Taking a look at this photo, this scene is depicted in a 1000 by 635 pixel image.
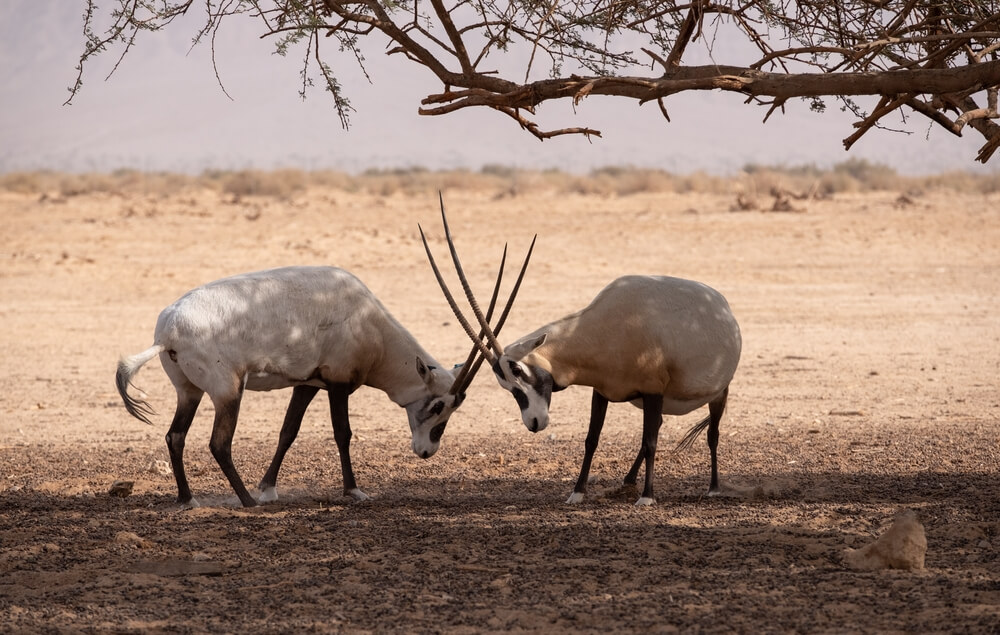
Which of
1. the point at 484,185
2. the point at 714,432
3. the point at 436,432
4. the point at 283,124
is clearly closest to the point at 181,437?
the point at 436,432

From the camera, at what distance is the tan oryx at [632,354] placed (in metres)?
7.00

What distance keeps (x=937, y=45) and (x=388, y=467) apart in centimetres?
474

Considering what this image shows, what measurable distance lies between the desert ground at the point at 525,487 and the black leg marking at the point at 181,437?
0.22 metres

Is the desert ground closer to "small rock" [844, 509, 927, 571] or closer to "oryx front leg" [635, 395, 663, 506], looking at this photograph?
"small rock" [844, 509, 927, 571]

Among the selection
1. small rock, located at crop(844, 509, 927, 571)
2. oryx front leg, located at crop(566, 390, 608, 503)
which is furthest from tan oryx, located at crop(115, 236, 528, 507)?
small rock, located at crop(844, 509, 927, 571)

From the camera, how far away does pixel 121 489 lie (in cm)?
755

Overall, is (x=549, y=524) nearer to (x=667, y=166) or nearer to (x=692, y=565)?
(x=692, y=565)

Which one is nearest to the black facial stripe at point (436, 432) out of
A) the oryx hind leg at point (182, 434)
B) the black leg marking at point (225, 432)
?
the black leg marking at point (225, 432)

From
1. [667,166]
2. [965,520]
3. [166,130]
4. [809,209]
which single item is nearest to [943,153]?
[667,166]

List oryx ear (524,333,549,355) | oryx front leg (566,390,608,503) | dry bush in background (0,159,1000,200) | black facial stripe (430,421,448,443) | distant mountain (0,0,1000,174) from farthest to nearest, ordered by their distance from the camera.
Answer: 1. distant mountain (0,0,1000,174)
2. dry bush in background (0,159,1000,200)
3. black facial stripe (430,421,448,443)
4. oryx front leg (566,390,608,503)
5. oryx ear (524,333,549,355)

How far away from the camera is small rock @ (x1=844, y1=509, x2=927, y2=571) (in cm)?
536

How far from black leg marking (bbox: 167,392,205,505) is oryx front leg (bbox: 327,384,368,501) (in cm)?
91

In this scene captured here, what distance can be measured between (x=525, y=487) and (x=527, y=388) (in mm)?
1142

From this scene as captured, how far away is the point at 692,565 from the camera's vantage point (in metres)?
5.61
